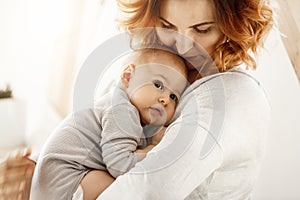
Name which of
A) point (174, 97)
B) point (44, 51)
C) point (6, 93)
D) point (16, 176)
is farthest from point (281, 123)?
point (6, 93)

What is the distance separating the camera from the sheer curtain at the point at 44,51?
2.45 meters

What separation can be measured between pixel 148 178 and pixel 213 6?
1.25ft

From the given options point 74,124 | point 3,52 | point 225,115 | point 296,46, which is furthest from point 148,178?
point 3,52

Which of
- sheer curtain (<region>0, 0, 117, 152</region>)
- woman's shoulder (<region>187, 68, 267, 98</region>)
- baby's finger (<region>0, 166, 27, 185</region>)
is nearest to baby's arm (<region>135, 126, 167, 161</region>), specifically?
woman's shoulder (<region>187, 68, 267, 98</region>)

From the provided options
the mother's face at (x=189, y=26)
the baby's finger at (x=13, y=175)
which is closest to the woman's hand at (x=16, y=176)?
the baby's finger at (x=13, y=175)

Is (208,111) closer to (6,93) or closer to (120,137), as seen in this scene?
(120,137)

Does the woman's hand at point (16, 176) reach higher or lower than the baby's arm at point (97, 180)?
lower

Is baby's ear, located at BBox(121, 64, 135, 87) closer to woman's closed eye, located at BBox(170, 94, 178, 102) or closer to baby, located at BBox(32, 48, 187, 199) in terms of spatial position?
baby, located at BBox(32, 48, 187, 199)

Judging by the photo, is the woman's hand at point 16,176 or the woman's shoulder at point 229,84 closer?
the woman's shoulder at point 229,84

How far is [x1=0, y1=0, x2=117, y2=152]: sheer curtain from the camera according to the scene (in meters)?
2.45

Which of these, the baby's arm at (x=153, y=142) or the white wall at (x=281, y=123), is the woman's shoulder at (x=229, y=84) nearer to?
the baby's arm at (x=153, y=142)

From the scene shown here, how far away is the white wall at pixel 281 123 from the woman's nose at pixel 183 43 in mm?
472

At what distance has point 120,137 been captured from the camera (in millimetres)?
964

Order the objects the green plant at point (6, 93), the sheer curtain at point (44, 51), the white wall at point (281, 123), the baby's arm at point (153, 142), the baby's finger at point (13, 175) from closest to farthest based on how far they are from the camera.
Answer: the baby's arm at point (153, 142), the baby's finger at point (13, 175), the white wall at point (281, 123), the sheer curtain at point (44, 51), the green plant at point (6, 93)
